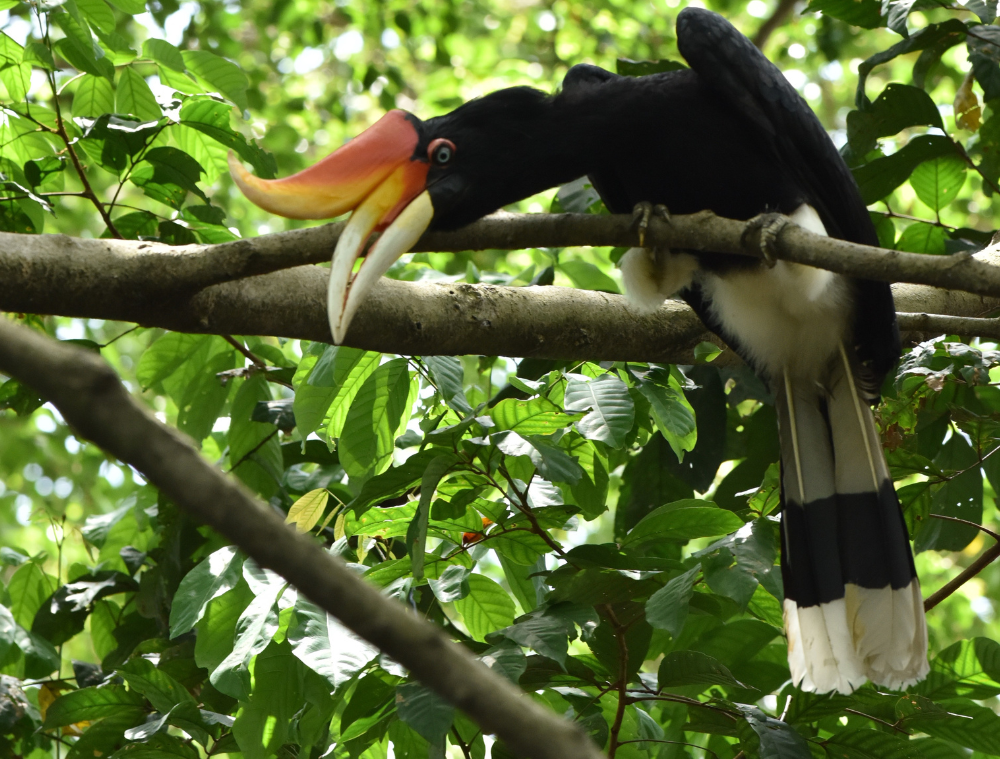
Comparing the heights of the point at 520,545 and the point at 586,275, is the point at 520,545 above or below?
below

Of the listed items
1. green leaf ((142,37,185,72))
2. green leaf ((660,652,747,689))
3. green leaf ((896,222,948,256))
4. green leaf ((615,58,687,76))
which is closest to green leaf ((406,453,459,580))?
green leaf ((660,652,747,689))

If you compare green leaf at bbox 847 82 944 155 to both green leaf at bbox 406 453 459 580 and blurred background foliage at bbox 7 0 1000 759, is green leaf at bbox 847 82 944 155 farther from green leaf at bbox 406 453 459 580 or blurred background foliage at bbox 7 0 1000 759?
green leaf at bbox 406 453 459 580

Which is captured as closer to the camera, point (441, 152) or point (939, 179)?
point (441, 152)

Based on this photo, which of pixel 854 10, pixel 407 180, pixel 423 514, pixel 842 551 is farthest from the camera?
pixel 854 10

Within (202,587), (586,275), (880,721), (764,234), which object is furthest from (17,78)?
(880,721)

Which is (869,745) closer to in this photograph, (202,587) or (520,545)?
(520,545)

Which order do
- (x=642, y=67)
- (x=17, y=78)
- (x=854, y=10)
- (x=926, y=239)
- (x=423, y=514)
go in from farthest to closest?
(x=642, y=67) → (x=926, y=239) → (x=854, y=10) → (x=17, y=78) → (x=423, y=514)

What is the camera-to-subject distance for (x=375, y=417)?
223 cm

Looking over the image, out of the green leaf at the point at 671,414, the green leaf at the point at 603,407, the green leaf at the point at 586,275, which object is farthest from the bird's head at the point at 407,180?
the green leaf at the point at 586,275

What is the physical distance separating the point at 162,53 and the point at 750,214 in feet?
5.40

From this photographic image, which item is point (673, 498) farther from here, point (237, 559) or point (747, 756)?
point (237, 559)

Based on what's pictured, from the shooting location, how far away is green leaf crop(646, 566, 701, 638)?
5.26ft

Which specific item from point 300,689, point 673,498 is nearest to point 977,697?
point 673,498

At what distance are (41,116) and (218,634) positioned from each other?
1.54 meters
